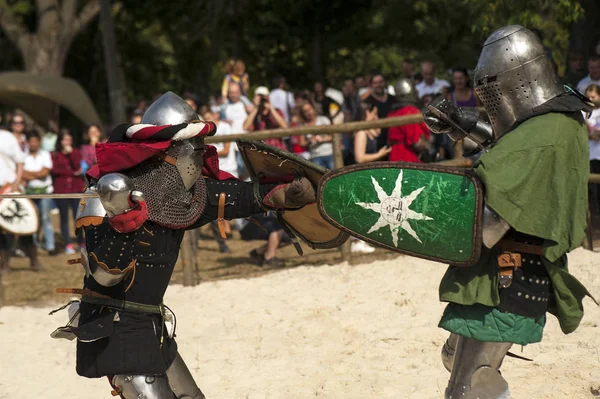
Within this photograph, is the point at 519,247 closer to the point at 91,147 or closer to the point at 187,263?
the point at 187,263

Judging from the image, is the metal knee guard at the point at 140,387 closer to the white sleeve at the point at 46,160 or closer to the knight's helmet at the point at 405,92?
the knight's helmet at the point at 405,92

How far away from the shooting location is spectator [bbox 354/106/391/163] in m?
8.48

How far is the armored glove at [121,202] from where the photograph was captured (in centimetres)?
371

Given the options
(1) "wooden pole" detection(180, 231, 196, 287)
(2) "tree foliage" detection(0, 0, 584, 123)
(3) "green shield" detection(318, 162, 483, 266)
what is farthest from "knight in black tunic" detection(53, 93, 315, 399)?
(2) "tree foliage" detection(0, 0, 584, 123)

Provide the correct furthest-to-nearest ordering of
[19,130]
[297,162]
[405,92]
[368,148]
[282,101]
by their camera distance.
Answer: [282,101]
[19,130]
[368,148]
[405,92]
[297,162]

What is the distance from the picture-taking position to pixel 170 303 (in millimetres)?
7637

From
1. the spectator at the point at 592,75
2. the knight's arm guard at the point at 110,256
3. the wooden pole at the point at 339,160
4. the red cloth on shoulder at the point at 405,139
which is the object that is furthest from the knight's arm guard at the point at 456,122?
the spectator at the point at 592,75

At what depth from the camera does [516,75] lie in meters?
3.64

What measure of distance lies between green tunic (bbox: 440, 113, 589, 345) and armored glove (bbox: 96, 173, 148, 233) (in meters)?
1.17

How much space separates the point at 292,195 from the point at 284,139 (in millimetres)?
6350

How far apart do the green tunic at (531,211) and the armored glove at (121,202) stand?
117cm

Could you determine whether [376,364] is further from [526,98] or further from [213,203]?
[526,98]

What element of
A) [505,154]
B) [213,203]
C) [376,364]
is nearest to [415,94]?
[376,364]

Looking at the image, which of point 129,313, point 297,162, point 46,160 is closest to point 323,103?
point 46,160
